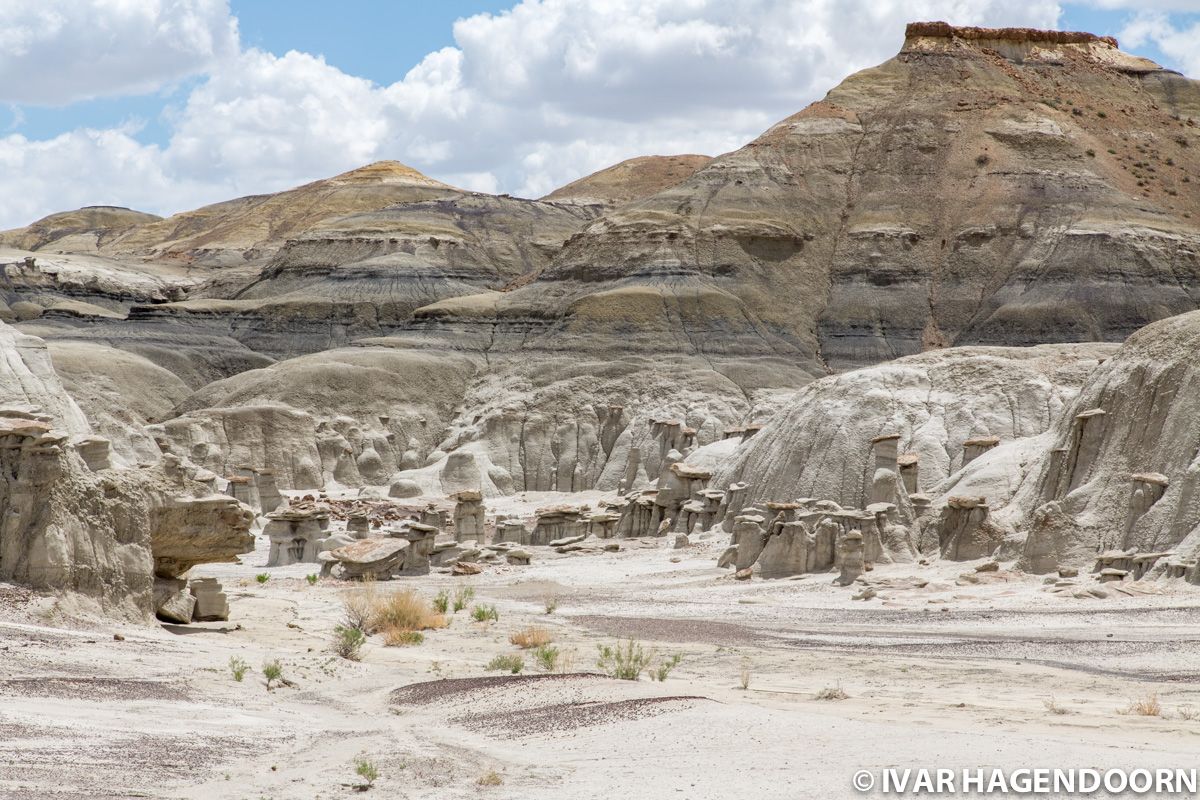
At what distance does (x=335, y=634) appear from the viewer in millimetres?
22406

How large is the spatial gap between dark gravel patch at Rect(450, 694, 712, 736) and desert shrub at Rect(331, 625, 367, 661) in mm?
4926

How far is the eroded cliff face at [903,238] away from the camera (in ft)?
297

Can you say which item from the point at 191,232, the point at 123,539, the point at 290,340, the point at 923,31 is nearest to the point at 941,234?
the point at 923,31

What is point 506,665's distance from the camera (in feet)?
64.7

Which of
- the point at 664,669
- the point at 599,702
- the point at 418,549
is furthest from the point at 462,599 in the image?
the point at 599,702

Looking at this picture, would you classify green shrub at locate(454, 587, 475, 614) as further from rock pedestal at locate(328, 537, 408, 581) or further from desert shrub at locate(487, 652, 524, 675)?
desert shrub at locate(487, 652, 524, 675)

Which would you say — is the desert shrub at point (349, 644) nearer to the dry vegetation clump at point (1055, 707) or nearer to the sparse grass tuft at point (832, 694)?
the sparse grass tuft at point (832, 694)

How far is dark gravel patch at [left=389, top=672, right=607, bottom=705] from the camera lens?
56.7 ft

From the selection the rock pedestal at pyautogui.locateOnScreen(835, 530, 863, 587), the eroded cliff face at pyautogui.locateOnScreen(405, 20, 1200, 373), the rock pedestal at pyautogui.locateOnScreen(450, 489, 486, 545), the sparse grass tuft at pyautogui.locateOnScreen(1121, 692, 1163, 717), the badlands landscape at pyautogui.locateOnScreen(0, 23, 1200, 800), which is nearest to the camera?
the badlands landscape at pyautogui.locateOnScreen(0, 23, 1200, 800)

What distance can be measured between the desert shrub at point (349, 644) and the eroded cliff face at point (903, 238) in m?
66.9

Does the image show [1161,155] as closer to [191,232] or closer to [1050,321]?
[1050,321]

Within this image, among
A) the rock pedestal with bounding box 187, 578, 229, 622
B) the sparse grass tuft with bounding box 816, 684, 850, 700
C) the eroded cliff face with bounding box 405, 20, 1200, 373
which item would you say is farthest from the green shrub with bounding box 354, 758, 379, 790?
the eroded cliff face with bounding box 405, 20, 1200, 373

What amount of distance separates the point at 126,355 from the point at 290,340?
1681cm

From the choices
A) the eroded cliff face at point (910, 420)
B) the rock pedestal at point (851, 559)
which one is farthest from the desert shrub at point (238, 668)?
the eroded cliff face at point (910, 420)
